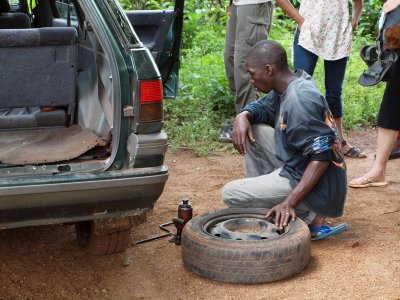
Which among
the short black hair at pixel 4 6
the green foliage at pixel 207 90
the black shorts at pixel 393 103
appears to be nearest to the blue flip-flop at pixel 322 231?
the black shorts at pixel 393 103

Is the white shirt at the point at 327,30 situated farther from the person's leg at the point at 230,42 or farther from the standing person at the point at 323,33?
the person's leg at the point at 230,42

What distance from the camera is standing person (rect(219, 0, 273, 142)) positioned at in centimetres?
631

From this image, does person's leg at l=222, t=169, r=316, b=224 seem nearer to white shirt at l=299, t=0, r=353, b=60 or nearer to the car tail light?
the car tail light

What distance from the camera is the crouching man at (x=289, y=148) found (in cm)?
389

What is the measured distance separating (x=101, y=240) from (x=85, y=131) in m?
0.63

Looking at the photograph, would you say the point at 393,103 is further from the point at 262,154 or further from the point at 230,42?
the point at 230,42

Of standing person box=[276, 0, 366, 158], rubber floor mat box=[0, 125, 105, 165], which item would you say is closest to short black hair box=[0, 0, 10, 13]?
rubber floor mat box=[0, 125, 105, 165]

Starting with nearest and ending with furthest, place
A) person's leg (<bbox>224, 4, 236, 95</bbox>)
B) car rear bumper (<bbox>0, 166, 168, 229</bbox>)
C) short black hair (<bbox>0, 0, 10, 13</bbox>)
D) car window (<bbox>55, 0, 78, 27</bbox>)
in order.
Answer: car rear bumper (<bbox>0, 166, 168, 229</bbox>) < car window (<bbox>55, 0, 78, 27</bbox>) < short black hair (<bbox>0, 0, 10, 13</bbox>) < person's leg (<bbox>224, 4, 236, 95</bbox>)

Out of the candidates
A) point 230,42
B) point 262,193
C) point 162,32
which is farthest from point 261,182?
point 230,42

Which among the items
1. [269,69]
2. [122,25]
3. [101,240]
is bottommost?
[101,240]

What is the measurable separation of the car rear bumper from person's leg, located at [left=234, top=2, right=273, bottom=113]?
3.19m

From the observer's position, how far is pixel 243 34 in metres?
6.38

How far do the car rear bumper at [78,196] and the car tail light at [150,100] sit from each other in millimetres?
267

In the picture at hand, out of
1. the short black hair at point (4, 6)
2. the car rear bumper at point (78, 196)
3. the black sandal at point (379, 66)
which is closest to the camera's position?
the car rear bumper at point (78, 196)
